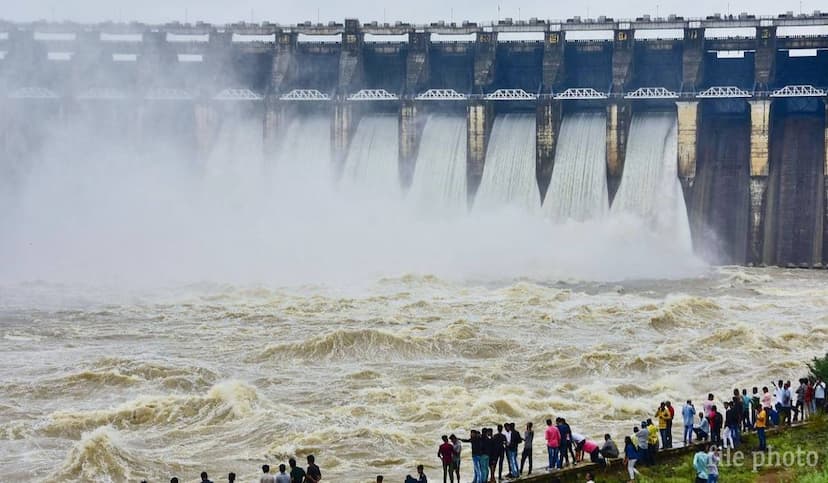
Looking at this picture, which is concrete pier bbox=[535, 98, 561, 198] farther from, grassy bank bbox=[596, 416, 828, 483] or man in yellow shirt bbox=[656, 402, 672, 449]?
man in yellow shirt bbox=[656, 402, 672, 449]

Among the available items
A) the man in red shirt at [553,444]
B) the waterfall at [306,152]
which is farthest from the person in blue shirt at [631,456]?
the waterfall at [306,152]

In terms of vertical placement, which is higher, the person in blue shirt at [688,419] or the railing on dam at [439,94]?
the railing on dam at [439,94]

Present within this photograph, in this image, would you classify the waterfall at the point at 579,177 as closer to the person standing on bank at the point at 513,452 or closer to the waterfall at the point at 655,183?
the waterfall at the point at 655,183

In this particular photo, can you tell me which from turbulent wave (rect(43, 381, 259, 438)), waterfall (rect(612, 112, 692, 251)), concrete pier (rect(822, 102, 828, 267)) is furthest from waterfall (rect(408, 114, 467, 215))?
turbulent wave (rect(43, 381, 259, 438))

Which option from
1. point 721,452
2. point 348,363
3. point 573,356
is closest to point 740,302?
point 573,356

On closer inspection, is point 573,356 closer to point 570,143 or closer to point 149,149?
point 570,143
